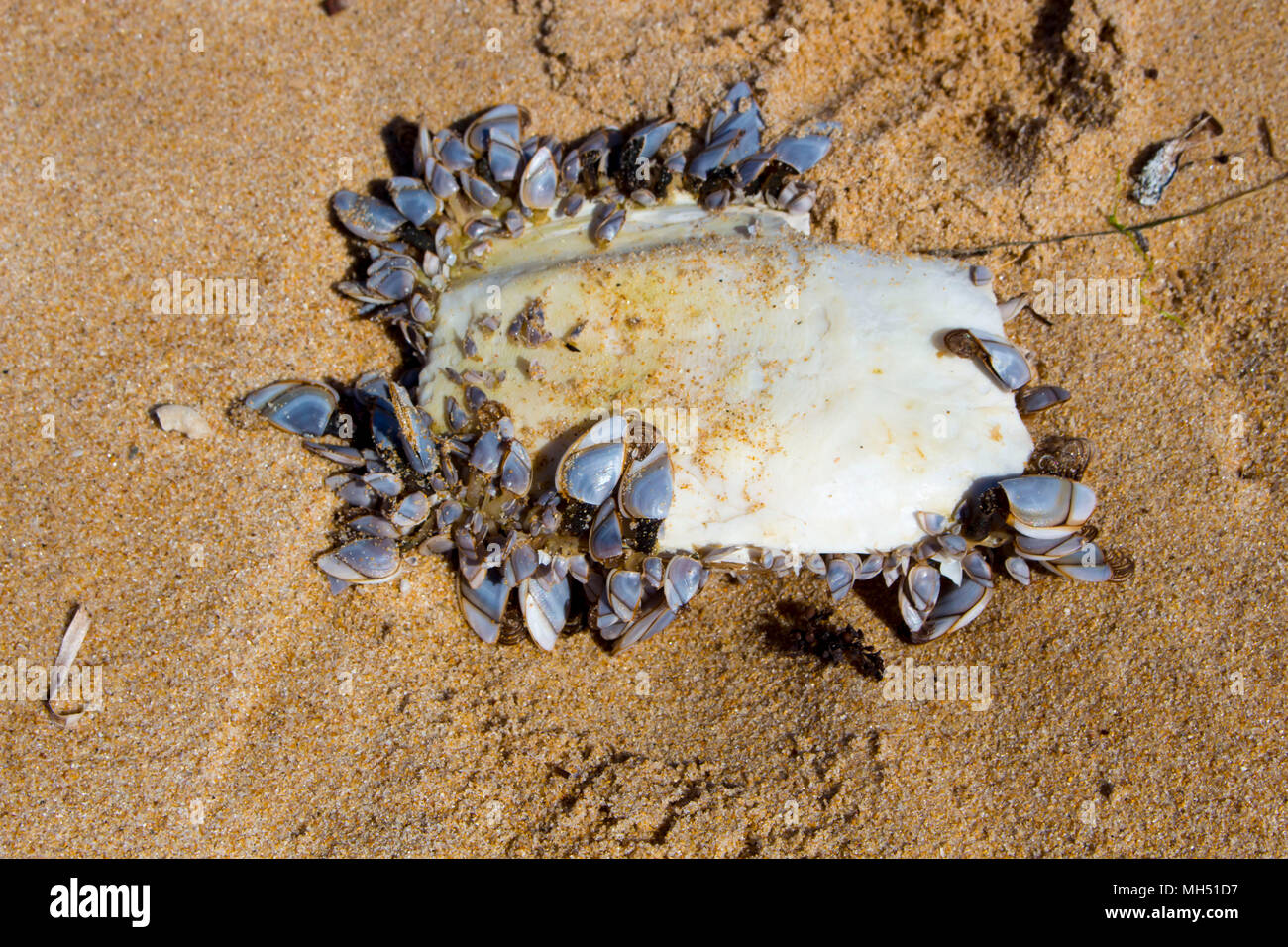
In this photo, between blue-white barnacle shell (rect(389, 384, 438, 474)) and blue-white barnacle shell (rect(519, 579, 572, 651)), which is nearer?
blue-white barnacle shell (rect(389, 384, 438, 474))

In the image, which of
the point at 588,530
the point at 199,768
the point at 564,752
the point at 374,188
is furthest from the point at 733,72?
the point at 199,768

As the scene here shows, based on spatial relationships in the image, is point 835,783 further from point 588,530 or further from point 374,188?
point 374,188

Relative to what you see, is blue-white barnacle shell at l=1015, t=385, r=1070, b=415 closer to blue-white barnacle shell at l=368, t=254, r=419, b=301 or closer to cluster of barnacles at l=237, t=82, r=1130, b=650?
cluster of barnacles at l=237, t=82, r=1130, b=650

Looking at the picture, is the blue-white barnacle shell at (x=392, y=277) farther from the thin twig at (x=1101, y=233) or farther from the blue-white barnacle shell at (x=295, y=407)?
the thin twig at (x=1101, y=233)

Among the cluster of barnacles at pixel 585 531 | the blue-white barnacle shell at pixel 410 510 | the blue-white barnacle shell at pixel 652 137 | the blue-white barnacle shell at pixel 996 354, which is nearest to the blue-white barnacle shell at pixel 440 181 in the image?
A: the blue-white barnacle shell at pixel 652 137

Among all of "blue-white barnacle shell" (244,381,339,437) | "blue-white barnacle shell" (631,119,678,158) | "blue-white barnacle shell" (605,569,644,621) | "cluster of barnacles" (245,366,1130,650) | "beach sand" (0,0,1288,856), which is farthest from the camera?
"blue-white barnacle shell" (631,119,678,158)

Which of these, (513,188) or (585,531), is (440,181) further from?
(585,531)

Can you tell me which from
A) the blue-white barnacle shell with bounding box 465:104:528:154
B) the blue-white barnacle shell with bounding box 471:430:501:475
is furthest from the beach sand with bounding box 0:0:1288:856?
the blue-white barnacle shell with bounding box 471:430:501:475
